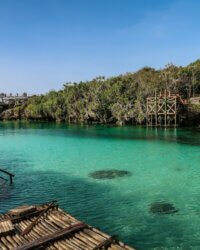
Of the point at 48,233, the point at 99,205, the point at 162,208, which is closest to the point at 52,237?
the point at 48,233

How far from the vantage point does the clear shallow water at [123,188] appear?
1841 cm

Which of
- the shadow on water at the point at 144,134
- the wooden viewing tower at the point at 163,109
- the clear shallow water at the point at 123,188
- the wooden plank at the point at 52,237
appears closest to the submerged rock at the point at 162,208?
the clear shallow water at the point at 123,188

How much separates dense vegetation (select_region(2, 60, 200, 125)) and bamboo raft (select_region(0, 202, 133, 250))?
259ft

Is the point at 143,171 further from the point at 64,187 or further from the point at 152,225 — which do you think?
the point at 152,225

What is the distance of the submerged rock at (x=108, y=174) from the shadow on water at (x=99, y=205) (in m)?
1.91

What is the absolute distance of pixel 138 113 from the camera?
9581cm

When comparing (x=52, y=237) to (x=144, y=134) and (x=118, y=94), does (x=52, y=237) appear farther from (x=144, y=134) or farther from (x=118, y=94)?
(x=118, y=94)

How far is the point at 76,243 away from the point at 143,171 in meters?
20.7

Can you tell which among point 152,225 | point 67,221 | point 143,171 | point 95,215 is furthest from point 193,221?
point 143,171

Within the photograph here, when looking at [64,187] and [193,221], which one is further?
[64,187]

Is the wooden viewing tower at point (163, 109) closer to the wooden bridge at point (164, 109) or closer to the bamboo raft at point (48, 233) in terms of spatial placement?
the wooden bridge at point (164, 109)

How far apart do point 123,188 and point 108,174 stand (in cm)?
554

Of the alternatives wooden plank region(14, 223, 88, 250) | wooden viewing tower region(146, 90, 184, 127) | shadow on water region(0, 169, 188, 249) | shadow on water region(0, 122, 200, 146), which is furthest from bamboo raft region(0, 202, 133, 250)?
wooden viewing tower region(146, 90, 184, 127)

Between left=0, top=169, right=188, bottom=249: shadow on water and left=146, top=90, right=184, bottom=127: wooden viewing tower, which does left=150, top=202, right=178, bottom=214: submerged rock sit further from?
left=146, top=90, right=184, bottom=127: wooden viewing tower
